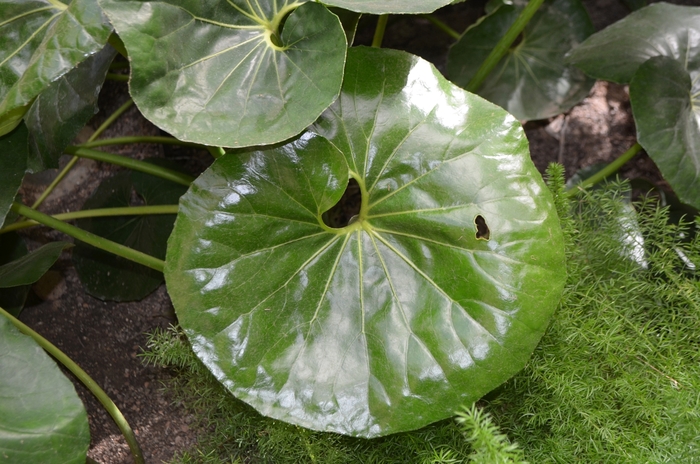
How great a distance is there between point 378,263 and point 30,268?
2.50 feet

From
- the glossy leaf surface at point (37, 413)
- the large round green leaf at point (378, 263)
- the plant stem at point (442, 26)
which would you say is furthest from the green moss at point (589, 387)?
the plant stem at point (442, 26)

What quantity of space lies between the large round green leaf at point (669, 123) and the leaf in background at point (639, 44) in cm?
12

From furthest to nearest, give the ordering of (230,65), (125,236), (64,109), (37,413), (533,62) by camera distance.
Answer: (533,62) → (125,236) → (64,109) → (230,65) → (37,413)

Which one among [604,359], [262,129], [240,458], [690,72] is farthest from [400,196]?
[690,72]

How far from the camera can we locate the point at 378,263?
1.16 meters

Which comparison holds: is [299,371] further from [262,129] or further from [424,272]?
[262,129]

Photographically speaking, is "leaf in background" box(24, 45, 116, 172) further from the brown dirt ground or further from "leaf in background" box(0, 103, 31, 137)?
the brown dirt ground

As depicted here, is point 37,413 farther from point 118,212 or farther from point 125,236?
point 125,236

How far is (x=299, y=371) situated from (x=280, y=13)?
652 millimetres

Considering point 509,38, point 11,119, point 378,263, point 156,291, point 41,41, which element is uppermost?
point 41,41

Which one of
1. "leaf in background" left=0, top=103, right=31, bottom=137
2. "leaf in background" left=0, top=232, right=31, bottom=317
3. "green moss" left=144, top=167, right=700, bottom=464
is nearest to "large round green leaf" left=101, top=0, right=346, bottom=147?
"leaf in background" left=0, top=103, right=31, bottom=137

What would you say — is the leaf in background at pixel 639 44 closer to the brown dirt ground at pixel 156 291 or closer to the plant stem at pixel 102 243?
the brown dirt ground at pixel 156 291

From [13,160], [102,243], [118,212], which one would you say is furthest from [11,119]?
[118,212]

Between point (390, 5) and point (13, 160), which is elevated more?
point (390, 5)
